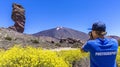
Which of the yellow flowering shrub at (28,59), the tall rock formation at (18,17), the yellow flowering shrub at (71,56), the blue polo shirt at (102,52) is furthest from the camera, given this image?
the tall rock formation at (18,17)

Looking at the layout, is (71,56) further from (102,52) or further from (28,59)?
(102,52)

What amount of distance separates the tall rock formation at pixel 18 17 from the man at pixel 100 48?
10170 cm

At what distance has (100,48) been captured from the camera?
252 inches

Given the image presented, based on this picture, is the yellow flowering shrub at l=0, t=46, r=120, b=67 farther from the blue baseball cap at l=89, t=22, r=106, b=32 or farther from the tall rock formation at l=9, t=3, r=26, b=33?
the tall rock formation at l=9, t=3, r=26, b=33

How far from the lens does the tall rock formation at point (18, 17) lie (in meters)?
109

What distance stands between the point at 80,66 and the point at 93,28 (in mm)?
15823

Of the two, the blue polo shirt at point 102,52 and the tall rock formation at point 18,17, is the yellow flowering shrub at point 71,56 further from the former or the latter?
the tall rock formation at point 18,17

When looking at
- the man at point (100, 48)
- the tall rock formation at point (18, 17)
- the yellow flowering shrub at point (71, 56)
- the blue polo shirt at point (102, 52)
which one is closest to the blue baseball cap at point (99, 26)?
the man at point (100, 48)

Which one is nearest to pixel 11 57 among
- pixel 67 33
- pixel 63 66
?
pixel 63 66

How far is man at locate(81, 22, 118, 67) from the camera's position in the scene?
6340 millimetres

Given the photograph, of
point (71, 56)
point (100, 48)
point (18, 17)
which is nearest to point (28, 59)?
point (71, 56)

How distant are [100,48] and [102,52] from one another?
0.08 metres

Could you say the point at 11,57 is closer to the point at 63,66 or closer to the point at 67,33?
the point at 63,66

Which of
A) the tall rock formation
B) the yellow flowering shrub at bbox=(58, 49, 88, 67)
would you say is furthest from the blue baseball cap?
the tall rock formation
